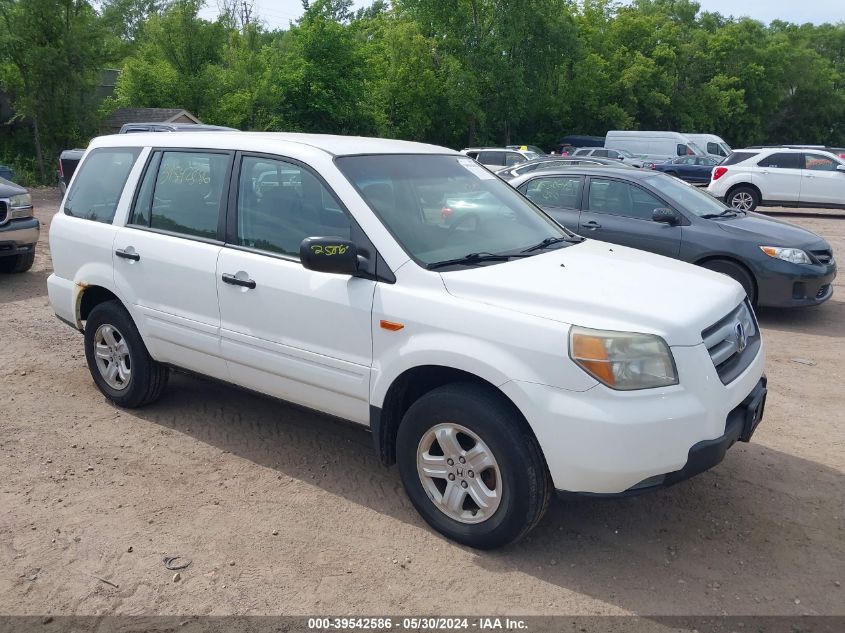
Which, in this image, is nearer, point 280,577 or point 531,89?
point 280,577

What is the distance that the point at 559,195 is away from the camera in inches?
365

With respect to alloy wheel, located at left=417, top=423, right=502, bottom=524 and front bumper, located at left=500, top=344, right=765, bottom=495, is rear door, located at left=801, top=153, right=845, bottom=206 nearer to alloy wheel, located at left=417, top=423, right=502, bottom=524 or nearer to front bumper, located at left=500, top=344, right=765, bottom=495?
front bumper, located at left=500, top=344, right=765, bottom=495

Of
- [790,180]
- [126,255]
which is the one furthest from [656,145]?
[126,255]

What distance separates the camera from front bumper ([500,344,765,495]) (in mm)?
3189

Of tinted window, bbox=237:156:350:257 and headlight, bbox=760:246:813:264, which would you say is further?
headlight, bbox=760:246:813:264

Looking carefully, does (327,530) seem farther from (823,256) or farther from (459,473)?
(823,256)

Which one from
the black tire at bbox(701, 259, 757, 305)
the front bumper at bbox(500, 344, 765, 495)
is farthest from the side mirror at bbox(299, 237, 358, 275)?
the black tire at bbox(701, 259, 757, 305)

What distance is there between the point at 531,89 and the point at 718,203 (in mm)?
37644

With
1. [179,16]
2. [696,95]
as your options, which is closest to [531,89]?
[696,95]

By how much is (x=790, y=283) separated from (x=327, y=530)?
6.04 m

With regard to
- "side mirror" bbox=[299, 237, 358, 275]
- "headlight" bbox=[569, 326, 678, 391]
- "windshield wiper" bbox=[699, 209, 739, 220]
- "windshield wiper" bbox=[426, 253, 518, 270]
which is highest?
"side mirror" bbox=[299, 237, 358, 275]

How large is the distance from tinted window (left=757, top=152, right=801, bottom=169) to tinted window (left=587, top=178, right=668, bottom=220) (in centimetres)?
1232

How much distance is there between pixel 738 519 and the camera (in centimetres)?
399

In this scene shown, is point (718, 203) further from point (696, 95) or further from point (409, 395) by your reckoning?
point (696, 95)
